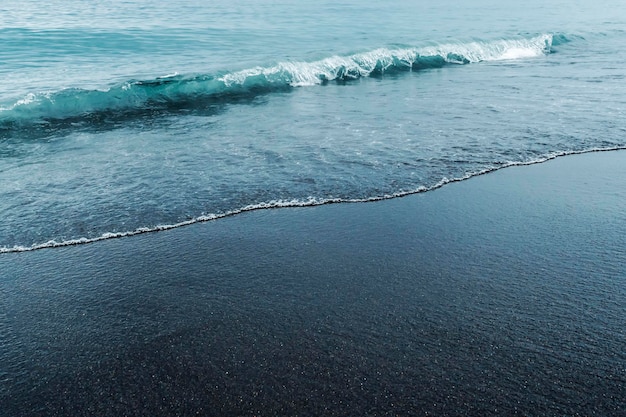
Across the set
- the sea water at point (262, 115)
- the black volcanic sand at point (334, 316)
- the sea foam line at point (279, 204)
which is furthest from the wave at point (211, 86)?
the black volcanic sand at point (334, 316)

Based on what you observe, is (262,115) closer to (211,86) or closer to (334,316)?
(211,86)

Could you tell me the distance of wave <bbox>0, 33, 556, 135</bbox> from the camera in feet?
45.8

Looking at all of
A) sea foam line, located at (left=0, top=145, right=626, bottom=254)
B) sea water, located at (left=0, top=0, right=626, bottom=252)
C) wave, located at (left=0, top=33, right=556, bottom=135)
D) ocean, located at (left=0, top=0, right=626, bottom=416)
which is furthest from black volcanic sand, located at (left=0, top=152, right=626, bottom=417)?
wave, located at (left=0, top=33, right=556, bottom=135)

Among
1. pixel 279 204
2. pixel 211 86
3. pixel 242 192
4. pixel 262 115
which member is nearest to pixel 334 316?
pixel 279 204

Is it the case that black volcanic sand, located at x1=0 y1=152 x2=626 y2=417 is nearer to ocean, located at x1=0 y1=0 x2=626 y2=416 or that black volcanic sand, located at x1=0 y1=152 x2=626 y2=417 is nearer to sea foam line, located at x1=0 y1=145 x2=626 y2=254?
ocean, located at x1=0 y1=0 x2=626 y2=416

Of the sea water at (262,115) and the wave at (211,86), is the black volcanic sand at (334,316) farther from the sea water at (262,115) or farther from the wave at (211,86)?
the wave at (211,86)

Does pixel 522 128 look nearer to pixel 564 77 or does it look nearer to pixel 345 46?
pixel 564 77

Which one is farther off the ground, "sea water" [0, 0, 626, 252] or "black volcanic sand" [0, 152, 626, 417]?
"sea water" [0, 0, 626, 252]

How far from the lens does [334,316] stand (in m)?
5.57

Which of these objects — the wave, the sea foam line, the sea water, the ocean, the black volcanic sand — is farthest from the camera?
the wave

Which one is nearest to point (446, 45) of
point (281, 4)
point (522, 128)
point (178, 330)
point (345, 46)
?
point (345, 46)

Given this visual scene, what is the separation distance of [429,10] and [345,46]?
81.8 ft

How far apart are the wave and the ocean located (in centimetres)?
9

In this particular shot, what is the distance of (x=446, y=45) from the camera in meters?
25.8
